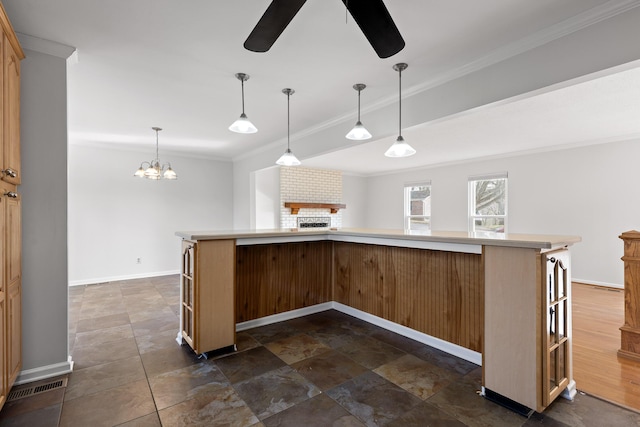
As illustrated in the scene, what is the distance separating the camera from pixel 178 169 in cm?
637

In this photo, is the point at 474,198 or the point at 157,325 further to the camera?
the point at 474,198

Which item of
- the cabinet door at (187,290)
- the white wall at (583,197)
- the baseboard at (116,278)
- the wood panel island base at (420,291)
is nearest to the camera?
the wood panel island base at (420,291)

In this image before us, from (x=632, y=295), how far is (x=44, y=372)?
4.56 metres

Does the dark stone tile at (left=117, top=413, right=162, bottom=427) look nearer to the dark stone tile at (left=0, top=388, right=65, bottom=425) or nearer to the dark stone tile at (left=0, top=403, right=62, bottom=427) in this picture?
the dark stone tile at (left=0, top=403, right=62, bottom=427)

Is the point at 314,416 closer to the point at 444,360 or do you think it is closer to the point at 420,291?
the point at 444,360

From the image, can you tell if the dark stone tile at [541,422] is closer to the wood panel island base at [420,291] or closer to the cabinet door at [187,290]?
the wood panel island base at [420,291]

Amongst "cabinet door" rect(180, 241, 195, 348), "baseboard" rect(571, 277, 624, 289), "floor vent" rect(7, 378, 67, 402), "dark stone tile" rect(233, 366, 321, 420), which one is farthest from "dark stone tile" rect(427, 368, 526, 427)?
"baseboard" rect(571, 277, 624, 289)

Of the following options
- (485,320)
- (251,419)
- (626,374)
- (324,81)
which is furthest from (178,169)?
(626,374)

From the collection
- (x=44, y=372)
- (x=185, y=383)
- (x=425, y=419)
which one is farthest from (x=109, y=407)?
(x=425, y=419)

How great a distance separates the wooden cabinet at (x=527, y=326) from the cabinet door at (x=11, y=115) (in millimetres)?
3039

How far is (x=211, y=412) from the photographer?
6.15 feet

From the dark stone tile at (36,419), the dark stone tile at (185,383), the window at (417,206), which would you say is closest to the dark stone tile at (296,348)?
the dark stone tile at (185,383)

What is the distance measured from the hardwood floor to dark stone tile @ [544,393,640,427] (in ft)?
0.36

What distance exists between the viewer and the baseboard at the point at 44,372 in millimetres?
2195
